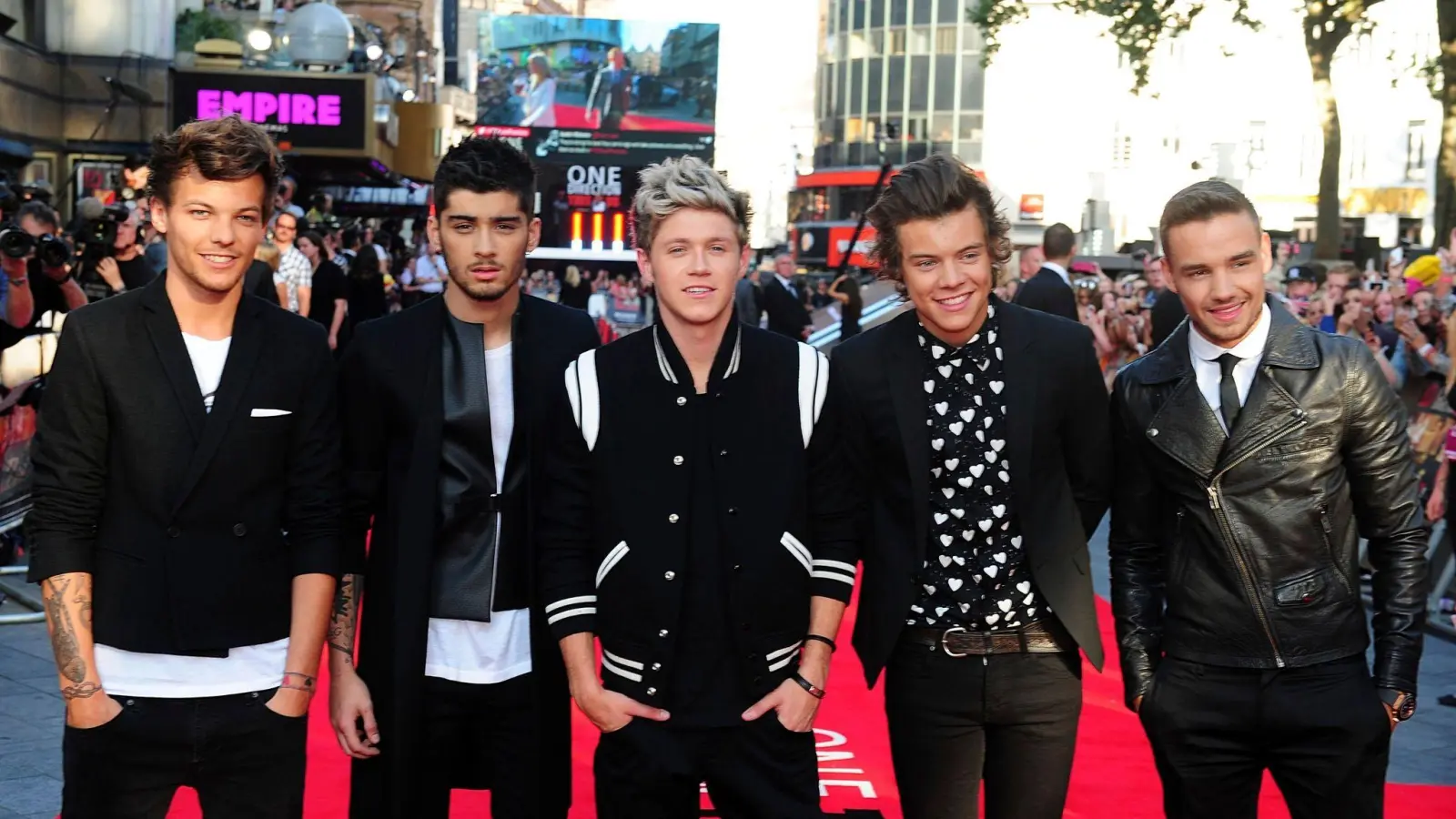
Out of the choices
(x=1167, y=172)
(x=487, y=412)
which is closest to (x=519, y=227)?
(x=487, y=412)

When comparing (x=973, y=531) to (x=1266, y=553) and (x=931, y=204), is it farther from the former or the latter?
(x=931, y=204)

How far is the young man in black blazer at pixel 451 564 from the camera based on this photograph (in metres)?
3.79

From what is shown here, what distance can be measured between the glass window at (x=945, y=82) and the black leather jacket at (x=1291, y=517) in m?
76.2

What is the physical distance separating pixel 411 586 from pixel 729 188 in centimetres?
117

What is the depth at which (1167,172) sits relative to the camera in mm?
67750

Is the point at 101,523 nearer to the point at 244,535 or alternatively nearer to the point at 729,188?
the point at 244,535

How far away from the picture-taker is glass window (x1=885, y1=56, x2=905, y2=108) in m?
80.2

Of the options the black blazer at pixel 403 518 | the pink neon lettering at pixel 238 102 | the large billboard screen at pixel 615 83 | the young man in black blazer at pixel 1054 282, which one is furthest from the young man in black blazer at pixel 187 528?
the large billboard screen at pixel 615 83

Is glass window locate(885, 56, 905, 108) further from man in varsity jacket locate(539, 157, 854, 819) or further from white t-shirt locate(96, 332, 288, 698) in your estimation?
white t-shirt locate(96, 332, 288, 698)

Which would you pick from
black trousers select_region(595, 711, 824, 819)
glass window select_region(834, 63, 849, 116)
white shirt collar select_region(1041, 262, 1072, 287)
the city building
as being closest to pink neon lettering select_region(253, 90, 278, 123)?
white shirt collar select_region(1041, 262, 1072, 287)

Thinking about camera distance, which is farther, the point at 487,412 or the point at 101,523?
the point at 487,412

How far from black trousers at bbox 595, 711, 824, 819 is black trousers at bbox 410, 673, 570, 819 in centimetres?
43

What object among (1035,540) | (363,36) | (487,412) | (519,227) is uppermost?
(363,36)

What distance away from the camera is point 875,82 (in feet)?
268
